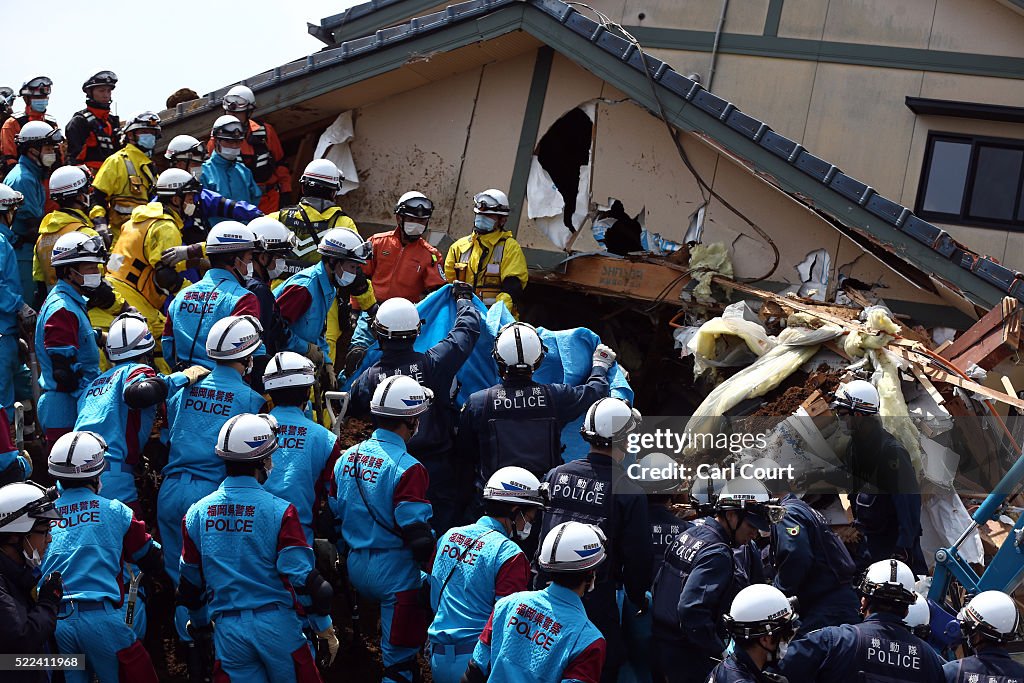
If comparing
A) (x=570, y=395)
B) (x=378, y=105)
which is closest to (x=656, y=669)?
(x=570, y=395)

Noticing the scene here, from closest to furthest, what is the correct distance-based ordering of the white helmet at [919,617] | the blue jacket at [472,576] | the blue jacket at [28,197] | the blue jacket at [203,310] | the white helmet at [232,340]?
the blue jacket at [472,576]
the white helmet at [919,617]
the white helmet at [232,340]
the blue jacket at [203,310]
the blue jacket at [28,197]

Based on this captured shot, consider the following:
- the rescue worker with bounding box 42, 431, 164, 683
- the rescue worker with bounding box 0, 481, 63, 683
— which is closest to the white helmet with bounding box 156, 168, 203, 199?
the rescue worker with bounding box 42, 431, 164, 683

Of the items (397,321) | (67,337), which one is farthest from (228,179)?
(397,321)

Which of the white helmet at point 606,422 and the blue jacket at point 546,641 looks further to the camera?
the white helmet at point 606,422

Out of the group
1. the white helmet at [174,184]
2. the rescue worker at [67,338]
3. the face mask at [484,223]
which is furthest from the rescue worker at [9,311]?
the face mask at [484,223]

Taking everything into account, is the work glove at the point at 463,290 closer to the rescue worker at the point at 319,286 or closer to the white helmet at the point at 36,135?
the rescue worker at the point at 319,286

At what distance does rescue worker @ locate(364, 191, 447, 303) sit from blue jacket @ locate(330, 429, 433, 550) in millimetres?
3317

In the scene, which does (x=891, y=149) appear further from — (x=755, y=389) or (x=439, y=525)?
(x=439, y=525)

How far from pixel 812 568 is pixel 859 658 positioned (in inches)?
39.7

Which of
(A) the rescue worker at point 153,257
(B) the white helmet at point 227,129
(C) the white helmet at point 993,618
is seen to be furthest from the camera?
(B) the white helmet at point 227,129

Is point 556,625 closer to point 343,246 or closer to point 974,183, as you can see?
point 343,246

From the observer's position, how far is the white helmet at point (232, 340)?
7.75 meters

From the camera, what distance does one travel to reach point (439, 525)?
28.5 feet

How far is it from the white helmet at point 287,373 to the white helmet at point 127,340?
0.93 m
